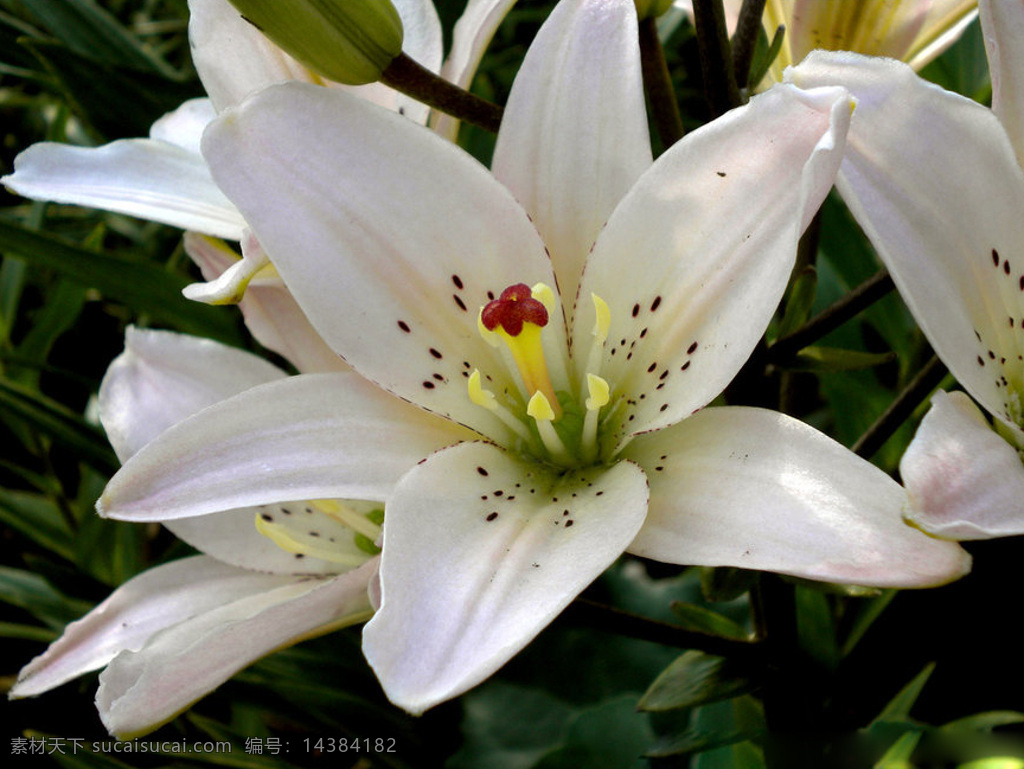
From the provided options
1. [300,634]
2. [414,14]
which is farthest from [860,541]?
[414,14]

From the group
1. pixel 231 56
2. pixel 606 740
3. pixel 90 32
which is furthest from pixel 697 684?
pixel 90 32

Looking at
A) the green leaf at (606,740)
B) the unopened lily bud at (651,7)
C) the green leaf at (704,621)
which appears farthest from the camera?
the green leaf at (606,740)

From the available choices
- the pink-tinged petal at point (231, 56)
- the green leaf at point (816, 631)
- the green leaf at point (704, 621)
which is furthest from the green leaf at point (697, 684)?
the pink-tinged petal at point (231, 56)

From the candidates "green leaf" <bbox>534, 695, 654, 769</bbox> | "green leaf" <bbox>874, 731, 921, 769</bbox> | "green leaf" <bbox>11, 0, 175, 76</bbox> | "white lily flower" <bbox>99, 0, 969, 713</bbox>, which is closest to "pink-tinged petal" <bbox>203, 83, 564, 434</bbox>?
"white lily flower" <bbox>99, 0, 969, 713</bbox>

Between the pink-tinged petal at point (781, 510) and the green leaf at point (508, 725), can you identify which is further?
the green leaf at point (508, 725)

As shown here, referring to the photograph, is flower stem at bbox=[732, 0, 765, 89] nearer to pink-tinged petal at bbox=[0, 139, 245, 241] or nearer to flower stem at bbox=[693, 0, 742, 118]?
flower stem at bbox=[693, 0, 742, 118]

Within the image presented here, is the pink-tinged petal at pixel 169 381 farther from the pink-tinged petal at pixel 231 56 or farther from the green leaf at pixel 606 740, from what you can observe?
the green leaf at pixel 606 740

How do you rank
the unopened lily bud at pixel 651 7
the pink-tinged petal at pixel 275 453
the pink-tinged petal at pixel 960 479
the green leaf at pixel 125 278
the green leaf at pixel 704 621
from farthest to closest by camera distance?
the green leaf at pixel 125 278
the green leaf at pixel 704 621
the unopened lily bud at pixel 651 7
the pink-tinged petal at pixel 275 453
the pink-tinged petal at pixel 960 479
